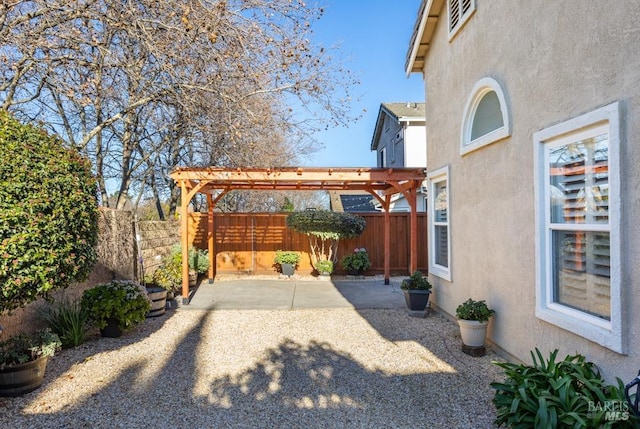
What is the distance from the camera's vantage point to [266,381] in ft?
12.8

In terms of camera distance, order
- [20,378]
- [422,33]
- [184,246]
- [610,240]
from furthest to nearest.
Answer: [184,246], [422,33], [20,378], [610,240]

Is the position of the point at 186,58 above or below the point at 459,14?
below

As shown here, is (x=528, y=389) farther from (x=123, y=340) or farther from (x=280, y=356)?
(x=123, y=340)

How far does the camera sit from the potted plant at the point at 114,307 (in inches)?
201

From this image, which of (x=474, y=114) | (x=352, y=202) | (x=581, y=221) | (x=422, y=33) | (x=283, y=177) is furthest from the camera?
(x=352, y=202)

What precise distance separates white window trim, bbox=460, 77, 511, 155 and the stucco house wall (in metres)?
0.07

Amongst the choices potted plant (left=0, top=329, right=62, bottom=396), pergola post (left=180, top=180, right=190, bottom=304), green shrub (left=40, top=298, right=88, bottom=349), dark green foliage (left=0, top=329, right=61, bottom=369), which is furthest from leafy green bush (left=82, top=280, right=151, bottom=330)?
pergola post (left=180, top=180, right=190, bottom=304)

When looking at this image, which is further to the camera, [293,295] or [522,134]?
[293,295]

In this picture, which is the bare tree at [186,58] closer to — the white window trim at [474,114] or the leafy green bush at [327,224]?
the white window trim at [474,114]

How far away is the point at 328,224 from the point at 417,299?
14.5ft

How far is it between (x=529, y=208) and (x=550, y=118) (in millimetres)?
914

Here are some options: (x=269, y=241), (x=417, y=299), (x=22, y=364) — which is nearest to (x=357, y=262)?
(x=269, y=241)

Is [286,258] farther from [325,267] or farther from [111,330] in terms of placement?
[111,330]

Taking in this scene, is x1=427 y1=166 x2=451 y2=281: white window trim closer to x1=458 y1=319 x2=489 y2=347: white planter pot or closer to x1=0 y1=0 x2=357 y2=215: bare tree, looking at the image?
x1=458 y1=319 x2=489 y2=347: white planter pot
